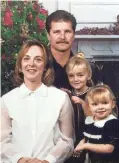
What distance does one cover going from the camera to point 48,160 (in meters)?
1.04

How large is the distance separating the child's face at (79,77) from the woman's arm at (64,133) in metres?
0.05

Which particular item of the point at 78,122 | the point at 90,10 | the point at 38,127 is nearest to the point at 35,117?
the point at 38,127

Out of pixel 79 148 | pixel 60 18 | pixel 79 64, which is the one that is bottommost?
pixel 79 148

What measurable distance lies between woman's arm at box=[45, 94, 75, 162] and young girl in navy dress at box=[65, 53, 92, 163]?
2 centimetres

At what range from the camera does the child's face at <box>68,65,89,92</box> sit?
1.09 meters

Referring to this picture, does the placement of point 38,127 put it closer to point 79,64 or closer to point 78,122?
point 78,122

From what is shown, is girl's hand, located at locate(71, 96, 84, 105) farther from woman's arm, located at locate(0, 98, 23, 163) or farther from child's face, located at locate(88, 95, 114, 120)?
woman's arm, located at locate(0, 98, 23, 163)

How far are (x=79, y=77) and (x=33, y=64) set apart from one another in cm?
15

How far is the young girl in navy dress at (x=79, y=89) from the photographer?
1.08 meters

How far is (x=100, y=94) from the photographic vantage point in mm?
1033

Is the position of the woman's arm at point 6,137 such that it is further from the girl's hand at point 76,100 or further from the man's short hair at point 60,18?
the man's short hair at point 60,18

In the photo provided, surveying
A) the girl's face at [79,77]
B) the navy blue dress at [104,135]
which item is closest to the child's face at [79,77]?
the girl's face at [79,77]

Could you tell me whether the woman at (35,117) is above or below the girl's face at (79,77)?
below

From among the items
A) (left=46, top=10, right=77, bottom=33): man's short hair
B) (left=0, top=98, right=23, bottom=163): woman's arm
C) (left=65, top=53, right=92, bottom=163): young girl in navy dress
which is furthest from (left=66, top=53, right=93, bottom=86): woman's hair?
(left=0, top=98, right=23, bottom=163): woman's arm
